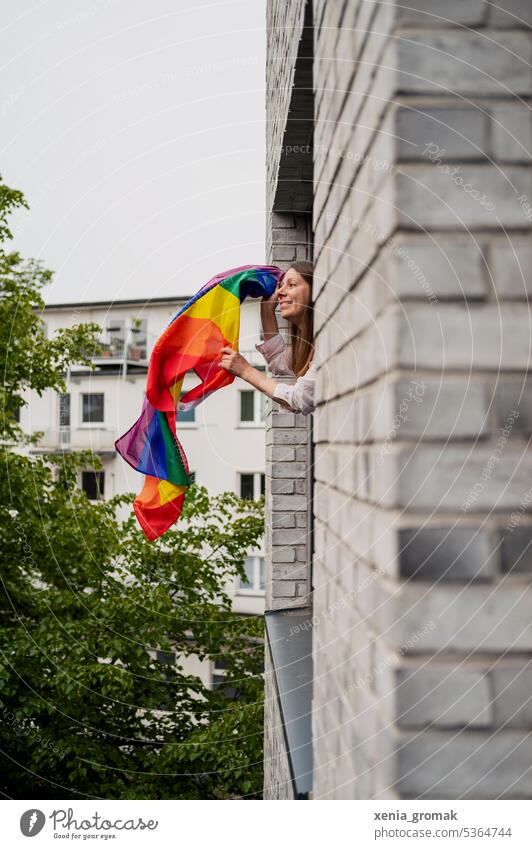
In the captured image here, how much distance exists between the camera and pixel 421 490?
42.0 inches

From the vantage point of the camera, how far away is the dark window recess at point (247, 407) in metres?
18.0

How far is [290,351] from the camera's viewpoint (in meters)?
3.48

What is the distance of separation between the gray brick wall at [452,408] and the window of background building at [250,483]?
15.8 m

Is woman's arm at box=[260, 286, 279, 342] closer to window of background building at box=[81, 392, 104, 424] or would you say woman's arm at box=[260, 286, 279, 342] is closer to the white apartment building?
the white apartment building

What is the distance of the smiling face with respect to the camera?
9.95 ft

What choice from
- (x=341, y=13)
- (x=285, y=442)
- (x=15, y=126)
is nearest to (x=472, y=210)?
(x=341, y=13)

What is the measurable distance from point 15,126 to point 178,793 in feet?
19.5

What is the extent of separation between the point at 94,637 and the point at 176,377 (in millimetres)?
4590

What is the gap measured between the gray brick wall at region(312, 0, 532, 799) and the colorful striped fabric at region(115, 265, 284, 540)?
6.98ft

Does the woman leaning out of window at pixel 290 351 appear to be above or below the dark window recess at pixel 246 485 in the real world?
above

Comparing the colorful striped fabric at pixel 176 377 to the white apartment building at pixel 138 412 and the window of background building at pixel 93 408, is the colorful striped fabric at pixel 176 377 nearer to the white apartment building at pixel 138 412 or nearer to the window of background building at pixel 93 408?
the white apartment building at pixel 138 412

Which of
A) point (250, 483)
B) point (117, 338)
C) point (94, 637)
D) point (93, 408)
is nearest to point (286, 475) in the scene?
point (94, 637)

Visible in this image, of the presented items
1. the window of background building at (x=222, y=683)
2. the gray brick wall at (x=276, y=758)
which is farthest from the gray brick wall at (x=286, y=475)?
the window of background building at (x=222, y=683)

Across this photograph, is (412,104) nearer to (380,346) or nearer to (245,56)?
(380,346)
